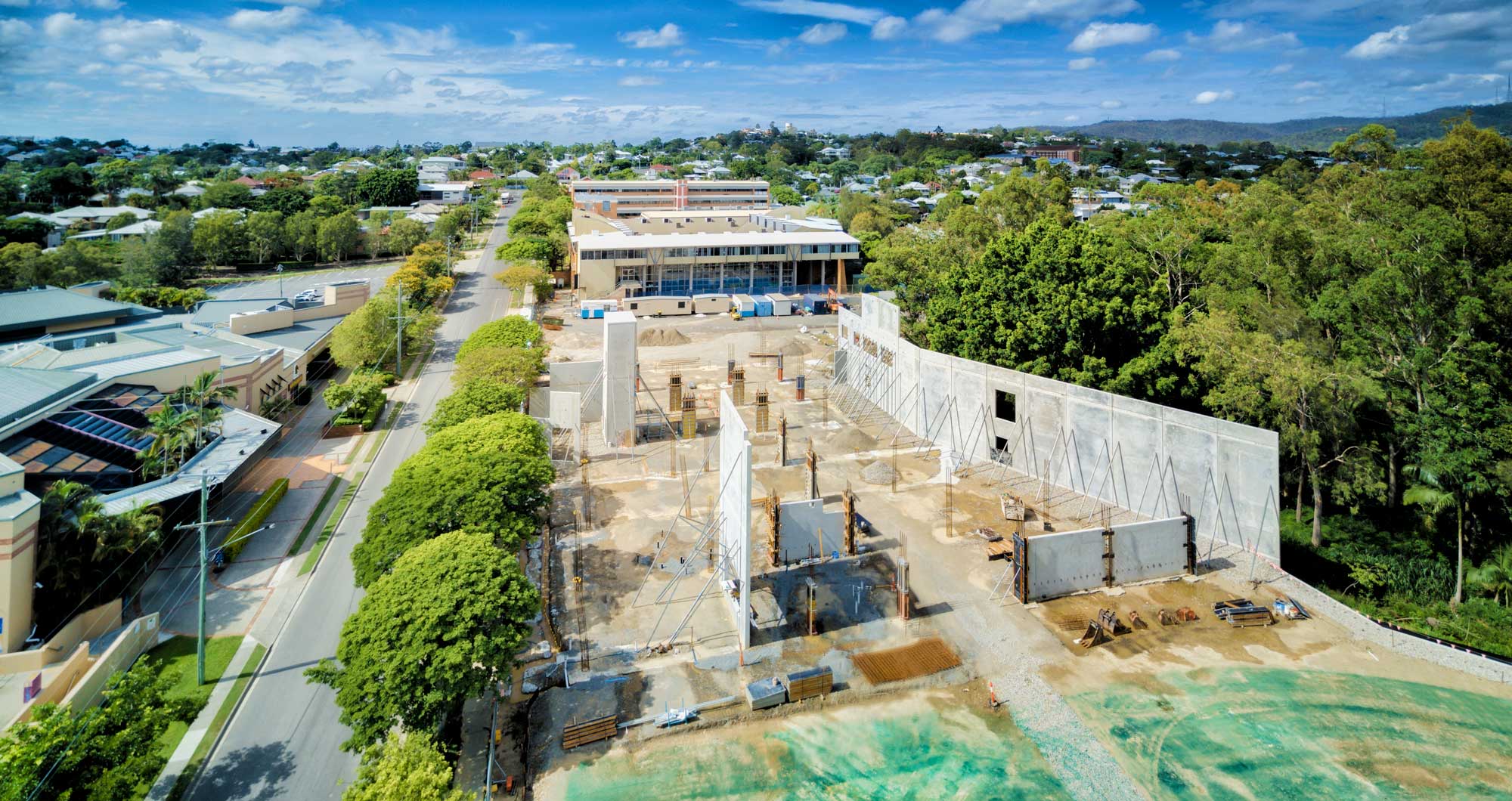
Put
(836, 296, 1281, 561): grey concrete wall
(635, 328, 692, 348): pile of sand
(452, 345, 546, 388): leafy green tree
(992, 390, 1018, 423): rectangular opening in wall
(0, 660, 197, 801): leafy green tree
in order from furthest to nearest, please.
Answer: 1. (635, 328, 692, 348): pile of sand
2. (452, 345, 546, 388): leafy green tree
3. (992, 390, 1018, 423): rectangular opening in wall
4. (836, 296, 1281, 561): grey concrete wall
5. (0, 660, 197, 801): leafy green tree

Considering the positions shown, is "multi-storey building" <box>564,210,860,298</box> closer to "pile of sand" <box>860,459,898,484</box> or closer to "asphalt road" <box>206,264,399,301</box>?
"asphalt road" <box>206,264,399,301</box>

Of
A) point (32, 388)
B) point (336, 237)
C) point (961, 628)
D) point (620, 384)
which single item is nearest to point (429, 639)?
point (961, 628)

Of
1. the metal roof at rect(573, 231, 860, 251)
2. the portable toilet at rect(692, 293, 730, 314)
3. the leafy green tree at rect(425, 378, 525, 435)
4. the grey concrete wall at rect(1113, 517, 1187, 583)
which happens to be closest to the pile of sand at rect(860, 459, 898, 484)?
the grey concrete wall at rect(1113, 517, 1187, 583)

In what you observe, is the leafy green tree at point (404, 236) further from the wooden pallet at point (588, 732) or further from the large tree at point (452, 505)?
the wooden pallet at point (588, 732)

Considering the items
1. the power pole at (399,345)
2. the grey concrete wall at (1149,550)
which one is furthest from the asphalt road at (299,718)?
the grey concrete wall at (1149,550)

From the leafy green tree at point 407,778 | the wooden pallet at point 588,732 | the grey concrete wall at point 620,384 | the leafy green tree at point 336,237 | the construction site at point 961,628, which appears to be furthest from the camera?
the leafy green tree at point 336,237

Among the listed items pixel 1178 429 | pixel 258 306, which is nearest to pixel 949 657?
pixel 1178 429

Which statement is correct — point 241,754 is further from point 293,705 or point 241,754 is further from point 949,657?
point 949,657

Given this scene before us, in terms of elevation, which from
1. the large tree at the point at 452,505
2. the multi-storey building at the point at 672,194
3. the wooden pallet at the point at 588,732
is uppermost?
the multi-storey building at the point at 672,194
